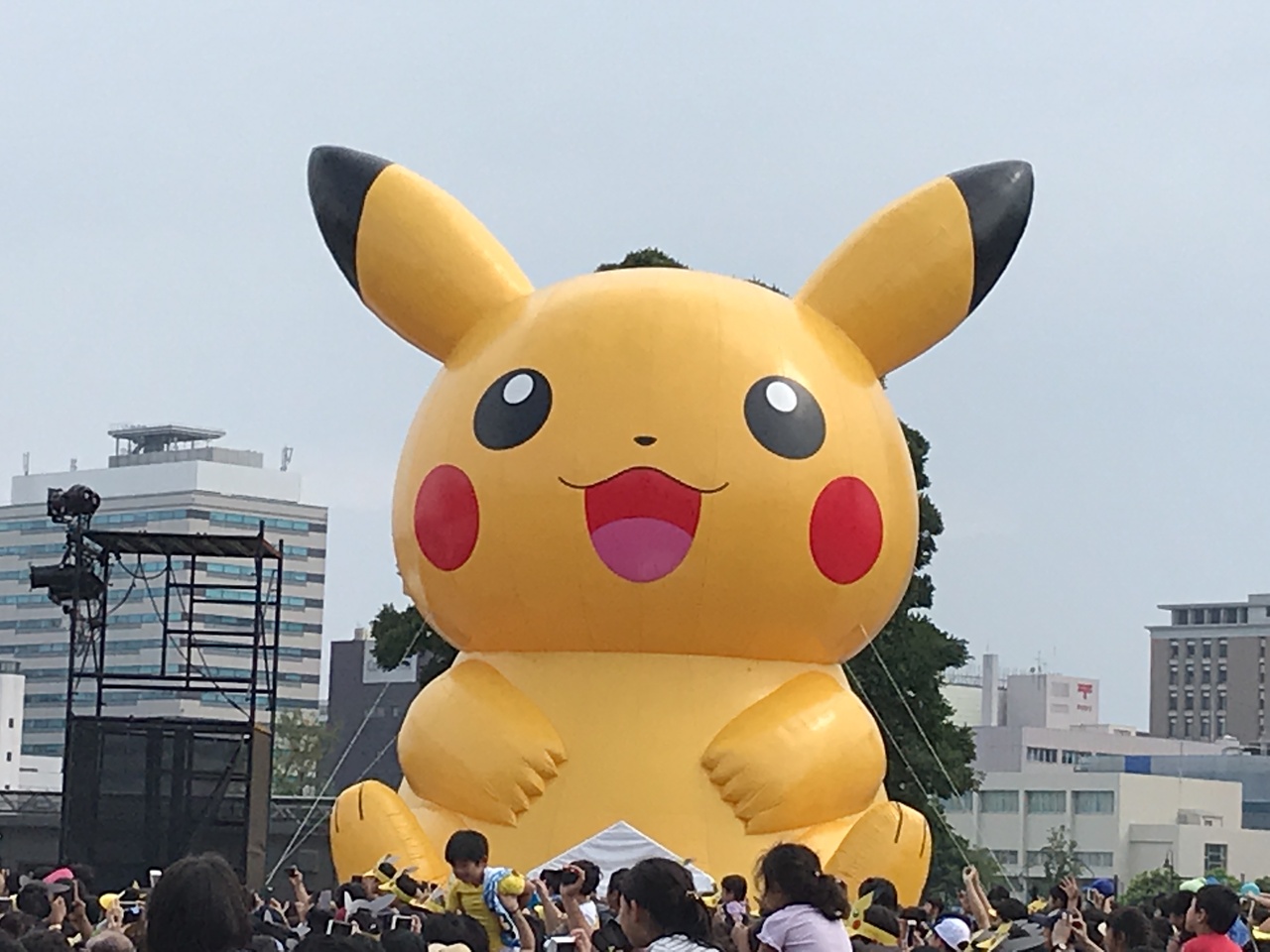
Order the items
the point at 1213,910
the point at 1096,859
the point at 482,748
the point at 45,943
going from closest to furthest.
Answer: the point at 45,943 → the point at 1213,910 → the point at 482,748 → the point at 1096,859

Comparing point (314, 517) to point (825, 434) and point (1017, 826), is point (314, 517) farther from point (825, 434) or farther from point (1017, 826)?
point (825, 434)

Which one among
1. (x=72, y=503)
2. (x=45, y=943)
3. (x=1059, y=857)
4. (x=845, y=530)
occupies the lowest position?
(x=1059, y=857)

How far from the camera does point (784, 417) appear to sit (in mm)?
13359

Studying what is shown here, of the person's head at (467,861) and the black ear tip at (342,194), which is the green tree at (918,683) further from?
the person's head at (467,861)

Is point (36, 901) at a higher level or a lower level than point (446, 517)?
lower

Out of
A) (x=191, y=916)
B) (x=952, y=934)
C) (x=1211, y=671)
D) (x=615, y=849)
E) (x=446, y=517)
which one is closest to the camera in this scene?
(x=191, y=916)

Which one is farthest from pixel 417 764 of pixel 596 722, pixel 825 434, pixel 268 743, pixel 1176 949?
pixel 1176 949

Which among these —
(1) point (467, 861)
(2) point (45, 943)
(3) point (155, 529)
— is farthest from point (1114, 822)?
(2) point (45, 943)

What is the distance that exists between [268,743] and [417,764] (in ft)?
13.9

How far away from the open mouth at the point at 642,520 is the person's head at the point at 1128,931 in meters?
5.56

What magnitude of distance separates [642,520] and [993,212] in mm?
2989

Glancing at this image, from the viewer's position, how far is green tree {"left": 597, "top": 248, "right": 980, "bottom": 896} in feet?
76.2

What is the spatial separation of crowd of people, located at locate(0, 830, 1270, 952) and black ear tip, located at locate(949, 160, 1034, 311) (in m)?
3.88

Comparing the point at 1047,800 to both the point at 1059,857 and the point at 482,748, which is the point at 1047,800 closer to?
the point at 1059,857
